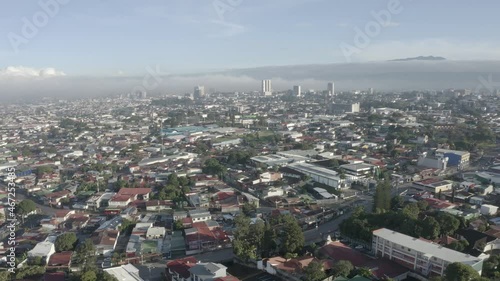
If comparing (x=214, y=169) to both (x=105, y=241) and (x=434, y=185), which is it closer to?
(x=105, y=241)

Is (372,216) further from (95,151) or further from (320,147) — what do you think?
(95,151)

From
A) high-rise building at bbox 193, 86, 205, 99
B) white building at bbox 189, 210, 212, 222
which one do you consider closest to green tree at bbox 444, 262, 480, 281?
white building at bbox 189, 210, 212, 222

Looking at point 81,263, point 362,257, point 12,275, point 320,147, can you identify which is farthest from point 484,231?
point 320,147

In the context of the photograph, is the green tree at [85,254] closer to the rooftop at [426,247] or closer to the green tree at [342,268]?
the green tree at [342,268]

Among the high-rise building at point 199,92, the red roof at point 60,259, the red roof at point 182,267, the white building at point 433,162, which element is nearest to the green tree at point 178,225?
the red roof at point 182,267

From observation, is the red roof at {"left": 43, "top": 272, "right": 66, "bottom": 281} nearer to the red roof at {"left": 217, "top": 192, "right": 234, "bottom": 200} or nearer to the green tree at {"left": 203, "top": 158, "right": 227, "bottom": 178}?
the red roof at {"left": 217, "top": 192, "right": 234, "bottom": 200}
